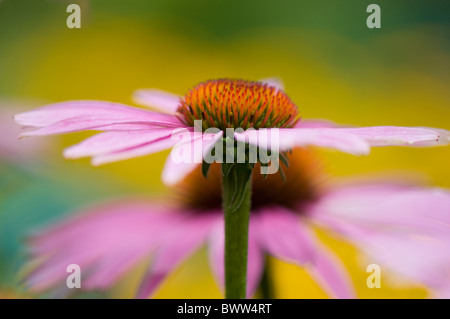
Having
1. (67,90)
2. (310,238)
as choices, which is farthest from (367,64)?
(310,238)

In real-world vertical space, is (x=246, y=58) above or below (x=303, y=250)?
above

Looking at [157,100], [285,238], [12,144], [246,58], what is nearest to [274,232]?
[285,238]

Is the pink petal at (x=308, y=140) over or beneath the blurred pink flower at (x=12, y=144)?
beneath

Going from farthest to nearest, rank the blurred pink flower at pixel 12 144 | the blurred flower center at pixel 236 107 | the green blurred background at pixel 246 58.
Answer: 1. the green blurred background at pixel 246 58
2. the blurred pink flower at pixel 12 144
3. the blurred flower center at pixel 236 107

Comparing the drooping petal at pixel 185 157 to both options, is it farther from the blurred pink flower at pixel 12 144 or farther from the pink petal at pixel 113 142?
the blurred pink flower at pixel 12 144

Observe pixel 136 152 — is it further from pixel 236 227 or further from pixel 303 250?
pixel 303 250

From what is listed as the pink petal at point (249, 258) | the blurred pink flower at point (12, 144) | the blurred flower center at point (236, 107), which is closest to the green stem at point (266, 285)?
the pink petal at point (249, 258)
